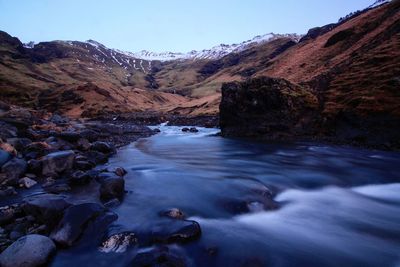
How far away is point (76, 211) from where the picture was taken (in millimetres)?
9117

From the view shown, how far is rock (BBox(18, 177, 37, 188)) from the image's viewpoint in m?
12.7

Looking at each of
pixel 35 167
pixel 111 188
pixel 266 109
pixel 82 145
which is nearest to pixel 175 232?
pixel 111 188

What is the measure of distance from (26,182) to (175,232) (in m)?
7.50

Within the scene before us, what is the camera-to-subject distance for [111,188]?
12.2m

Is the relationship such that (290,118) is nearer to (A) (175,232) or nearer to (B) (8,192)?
(A) (175,232)

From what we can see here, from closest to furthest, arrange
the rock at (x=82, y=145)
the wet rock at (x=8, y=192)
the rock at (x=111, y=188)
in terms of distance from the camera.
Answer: the wet rock at (x=8, y=192), the rock at (x=111, y=188), the rock at (x=82, y=145)

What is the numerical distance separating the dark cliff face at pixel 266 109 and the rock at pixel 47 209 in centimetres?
2638

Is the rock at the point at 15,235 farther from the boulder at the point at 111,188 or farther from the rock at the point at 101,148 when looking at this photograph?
the rock at the point at 101,148

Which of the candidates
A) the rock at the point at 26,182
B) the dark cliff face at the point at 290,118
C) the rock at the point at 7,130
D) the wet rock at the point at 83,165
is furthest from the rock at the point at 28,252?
the dark cliff face at the point at 290,118

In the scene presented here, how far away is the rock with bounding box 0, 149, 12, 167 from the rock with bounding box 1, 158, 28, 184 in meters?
0.29

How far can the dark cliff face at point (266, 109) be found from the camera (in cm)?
3359

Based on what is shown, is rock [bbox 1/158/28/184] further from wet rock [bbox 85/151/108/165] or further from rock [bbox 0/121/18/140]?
rock [bbox 0/121/18/140]

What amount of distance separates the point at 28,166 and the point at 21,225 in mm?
5963

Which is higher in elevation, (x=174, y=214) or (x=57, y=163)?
(x=57, y=163)
